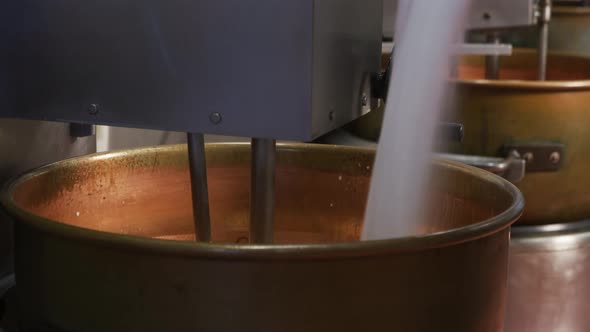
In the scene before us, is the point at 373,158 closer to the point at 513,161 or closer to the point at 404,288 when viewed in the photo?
the point at 404,288

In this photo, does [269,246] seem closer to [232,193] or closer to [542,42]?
[232,193]

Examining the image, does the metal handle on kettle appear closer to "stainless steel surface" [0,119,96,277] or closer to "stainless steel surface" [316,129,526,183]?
"stainless steel surface" [316,129,526,183]

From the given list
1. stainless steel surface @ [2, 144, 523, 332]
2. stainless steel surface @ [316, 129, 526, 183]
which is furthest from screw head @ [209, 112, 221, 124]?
stainless steel surface @ [316, 129, 526, 183]

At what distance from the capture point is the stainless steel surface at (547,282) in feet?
3.89

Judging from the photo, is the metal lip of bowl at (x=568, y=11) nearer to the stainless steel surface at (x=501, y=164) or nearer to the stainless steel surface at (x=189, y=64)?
the stainless steel surface at (x=501, y=164)

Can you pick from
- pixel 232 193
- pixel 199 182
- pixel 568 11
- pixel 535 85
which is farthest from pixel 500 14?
pixel 199 182

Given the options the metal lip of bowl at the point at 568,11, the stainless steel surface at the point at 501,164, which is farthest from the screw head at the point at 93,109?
the metal lip of bowl at the point at 568,11

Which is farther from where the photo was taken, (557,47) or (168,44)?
(557,47)

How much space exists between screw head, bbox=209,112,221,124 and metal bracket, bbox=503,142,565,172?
0.78m

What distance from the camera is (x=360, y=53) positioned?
64 centimetres

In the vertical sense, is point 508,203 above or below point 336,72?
below

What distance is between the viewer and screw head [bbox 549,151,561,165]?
1.23 m

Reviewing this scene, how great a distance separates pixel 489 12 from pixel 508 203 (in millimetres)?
1272

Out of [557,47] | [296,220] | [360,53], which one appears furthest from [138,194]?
[557,47]
